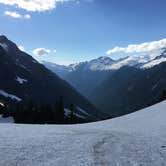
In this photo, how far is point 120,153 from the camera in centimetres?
1873

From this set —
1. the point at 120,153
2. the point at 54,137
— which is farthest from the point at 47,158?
the point at 54,137

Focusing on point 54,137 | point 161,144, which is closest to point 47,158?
point 54,137

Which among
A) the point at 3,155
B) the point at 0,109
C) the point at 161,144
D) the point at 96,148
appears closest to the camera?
the point at 3,155

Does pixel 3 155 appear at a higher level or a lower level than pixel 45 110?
lower

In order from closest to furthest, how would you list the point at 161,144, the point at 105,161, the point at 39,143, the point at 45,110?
the point at 105,161
the point at 39,143
the point at 161,144
the point at 45,110

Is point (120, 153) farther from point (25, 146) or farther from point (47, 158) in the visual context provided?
point (25, 146)

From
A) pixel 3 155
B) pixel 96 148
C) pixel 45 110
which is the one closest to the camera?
pixel 3 155

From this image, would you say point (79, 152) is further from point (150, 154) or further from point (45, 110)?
point (45, 110)

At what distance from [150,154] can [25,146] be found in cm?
690

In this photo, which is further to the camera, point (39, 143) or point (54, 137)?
point (54, 137)

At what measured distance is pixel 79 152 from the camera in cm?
1875

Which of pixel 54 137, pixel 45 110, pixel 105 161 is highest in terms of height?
pixel 45 110

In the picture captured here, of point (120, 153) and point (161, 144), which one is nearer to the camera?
point (120, 153)

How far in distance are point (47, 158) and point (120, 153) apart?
387cm
